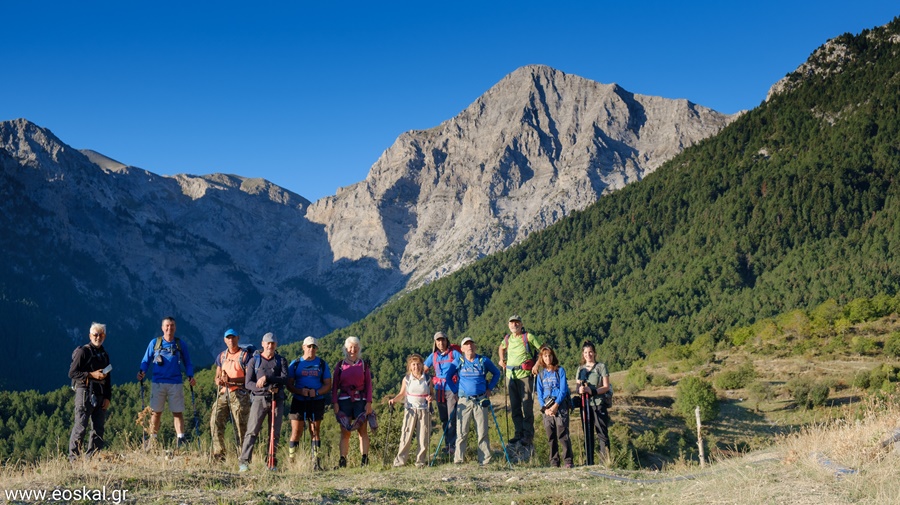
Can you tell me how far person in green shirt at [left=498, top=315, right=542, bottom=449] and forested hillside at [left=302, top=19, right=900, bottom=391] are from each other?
80.0 m

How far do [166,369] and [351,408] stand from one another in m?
4.05

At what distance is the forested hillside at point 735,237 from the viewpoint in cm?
11275

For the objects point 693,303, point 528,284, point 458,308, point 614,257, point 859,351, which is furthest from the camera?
point 458,308

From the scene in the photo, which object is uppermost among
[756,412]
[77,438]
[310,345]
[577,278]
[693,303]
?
[577,278]

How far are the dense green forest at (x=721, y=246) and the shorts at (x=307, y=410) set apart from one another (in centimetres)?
6933

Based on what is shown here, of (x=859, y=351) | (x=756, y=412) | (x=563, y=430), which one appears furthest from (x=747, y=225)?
(x=563, y=430)

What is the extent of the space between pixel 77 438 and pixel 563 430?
943 centimetres

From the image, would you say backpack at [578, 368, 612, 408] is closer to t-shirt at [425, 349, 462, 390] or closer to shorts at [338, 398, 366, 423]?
t-shirt at [425, 349, 462, 390]

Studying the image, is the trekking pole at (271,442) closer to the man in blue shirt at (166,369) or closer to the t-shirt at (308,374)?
the t-shirt at (308,374)

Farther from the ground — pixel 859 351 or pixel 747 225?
pixel 747 225

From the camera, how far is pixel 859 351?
64000 mm

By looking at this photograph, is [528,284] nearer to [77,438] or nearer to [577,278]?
[577,278]

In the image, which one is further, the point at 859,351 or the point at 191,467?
the point at 859,351

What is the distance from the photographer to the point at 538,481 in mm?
11594
